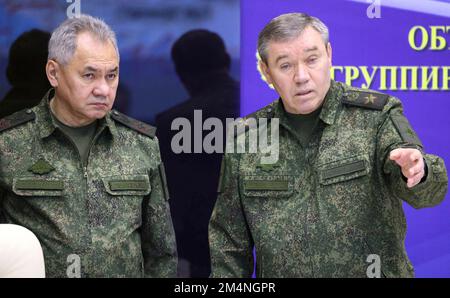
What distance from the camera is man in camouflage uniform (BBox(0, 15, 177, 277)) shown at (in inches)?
124

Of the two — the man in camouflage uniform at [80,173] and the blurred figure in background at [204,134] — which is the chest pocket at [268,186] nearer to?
the man in camouflage uniform at [80,173]

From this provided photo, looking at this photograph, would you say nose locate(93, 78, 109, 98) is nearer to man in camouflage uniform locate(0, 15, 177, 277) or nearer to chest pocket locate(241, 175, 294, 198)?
man in camouflage uniform locate(0, 15, 177, 277)

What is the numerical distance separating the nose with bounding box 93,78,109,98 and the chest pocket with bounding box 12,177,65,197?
38 centimetres

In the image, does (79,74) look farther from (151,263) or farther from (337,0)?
(337,0)

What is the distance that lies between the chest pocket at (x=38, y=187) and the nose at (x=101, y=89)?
0.38 m

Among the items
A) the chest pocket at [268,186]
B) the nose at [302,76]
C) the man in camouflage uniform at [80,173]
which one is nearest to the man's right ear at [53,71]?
the man in camouflage uniform at [80,173]

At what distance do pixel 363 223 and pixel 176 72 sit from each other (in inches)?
63.4

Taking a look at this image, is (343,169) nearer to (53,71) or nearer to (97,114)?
(97,114)

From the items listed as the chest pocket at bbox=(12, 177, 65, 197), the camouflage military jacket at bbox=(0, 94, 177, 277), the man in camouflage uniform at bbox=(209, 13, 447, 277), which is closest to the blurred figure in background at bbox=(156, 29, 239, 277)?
the camouflage military jacket at bbox=(0, 94, 177, 277)

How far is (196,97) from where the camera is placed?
4.30m

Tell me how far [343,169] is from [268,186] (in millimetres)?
302

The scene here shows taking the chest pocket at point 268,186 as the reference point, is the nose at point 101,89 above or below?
above

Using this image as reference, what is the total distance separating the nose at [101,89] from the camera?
126 inches
